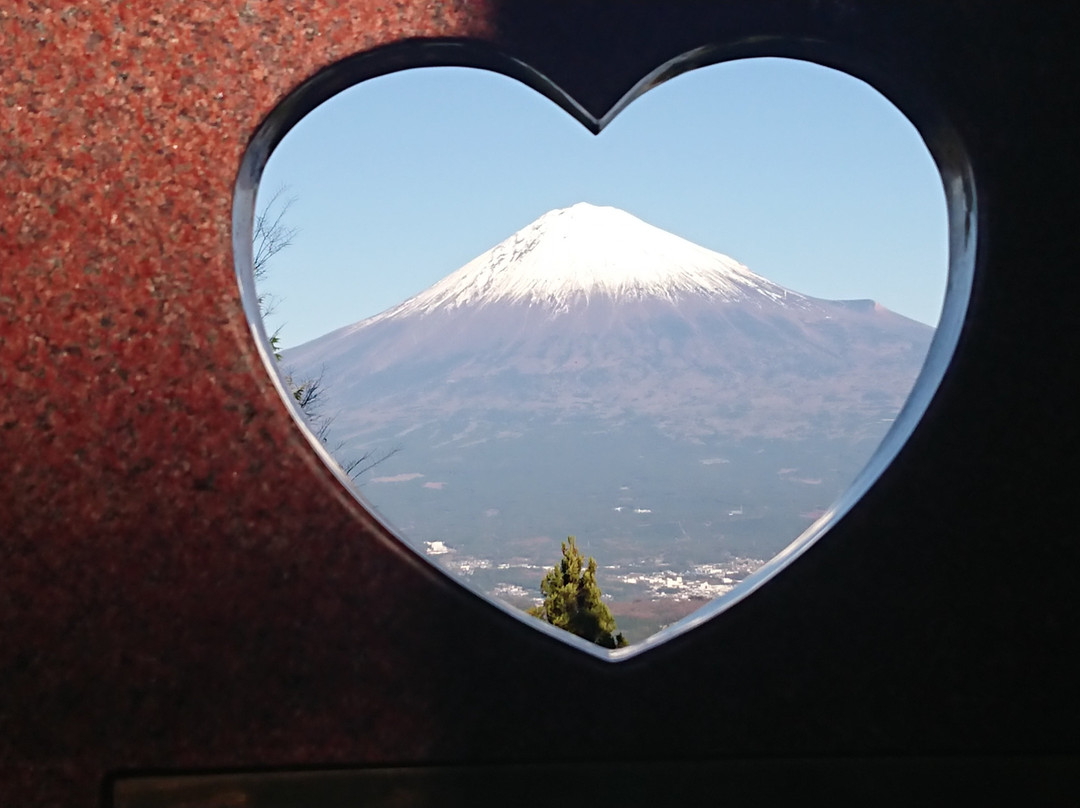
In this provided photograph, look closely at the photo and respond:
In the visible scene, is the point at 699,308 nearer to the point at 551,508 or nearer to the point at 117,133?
the point at 551,508

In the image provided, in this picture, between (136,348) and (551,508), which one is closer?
(136,348)

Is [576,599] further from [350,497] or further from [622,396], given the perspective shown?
[622,396]

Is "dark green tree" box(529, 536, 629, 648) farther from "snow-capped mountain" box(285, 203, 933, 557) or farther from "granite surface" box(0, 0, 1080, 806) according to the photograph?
"snow-capped mountain" box(285, 203, 933, 557)

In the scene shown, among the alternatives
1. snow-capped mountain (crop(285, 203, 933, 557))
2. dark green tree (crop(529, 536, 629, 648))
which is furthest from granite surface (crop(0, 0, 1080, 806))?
snow-capped mountain (crop(285, 203, 933, 557))

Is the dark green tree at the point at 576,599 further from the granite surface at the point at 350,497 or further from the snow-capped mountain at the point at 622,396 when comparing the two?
the snow-capped mountain at the point at 622,396

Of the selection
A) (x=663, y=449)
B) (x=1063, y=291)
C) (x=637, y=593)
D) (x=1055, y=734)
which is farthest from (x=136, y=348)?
(x=663, y=449)

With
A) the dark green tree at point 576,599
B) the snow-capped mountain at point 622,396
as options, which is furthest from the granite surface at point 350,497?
the snow-capped mountain at point 622,396
